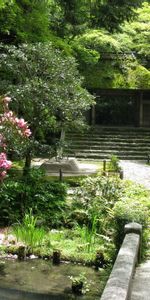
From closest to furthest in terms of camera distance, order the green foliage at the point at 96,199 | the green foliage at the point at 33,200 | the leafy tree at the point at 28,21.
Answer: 1. the green foliage at the point at 96,199
2. the green foliage at the point at 33,200
3. the leafy tree at the point at 28,21

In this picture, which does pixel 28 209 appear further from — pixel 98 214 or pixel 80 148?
pixel 80 148

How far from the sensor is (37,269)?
749 cm

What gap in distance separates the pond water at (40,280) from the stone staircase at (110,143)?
1597 cm

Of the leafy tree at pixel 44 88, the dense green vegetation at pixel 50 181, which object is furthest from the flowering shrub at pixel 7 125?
the leafy tree at pixel 44 88

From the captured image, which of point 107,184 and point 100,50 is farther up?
point 100,50

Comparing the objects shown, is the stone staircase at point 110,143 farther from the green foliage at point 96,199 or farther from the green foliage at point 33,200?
the green foliage at point 96,199

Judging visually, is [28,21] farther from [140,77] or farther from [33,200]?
[140,77]

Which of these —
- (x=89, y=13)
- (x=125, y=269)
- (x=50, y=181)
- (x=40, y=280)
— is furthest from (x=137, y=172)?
(x=125, y=269)

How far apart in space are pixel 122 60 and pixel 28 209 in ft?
71.6

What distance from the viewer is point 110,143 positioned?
1035 inches

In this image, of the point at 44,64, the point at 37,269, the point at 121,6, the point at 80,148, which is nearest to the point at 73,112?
the point at 44,64

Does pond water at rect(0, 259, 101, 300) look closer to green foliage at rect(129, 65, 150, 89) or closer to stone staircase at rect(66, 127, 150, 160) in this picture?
stone staircase at rect(66, 127, 150, 160)

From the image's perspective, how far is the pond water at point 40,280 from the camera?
6453 millimetres

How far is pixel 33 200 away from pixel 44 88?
264 centimetres
